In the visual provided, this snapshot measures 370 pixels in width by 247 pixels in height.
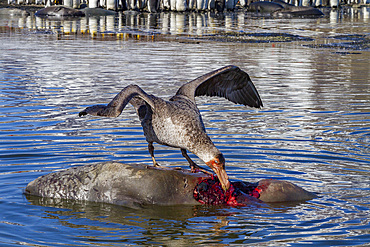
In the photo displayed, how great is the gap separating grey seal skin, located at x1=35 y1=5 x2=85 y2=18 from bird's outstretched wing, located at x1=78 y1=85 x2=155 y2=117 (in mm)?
34935

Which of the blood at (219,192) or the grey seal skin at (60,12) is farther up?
the grey seal skin at (60,12)

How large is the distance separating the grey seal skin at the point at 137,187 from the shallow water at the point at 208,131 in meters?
0.17

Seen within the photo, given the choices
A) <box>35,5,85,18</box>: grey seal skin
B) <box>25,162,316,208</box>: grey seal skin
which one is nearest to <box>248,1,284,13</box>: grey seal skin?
<box>35,5,85,18</box>: grey seal skin

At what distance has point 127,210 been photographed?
743 cm

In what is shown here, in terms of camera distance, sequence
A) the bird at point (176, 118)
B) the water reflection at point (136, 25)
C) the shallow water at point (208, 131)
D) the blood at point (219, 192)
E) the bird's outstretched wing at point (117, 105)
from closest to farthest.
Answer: the shallow water at point (208, 131) → the bird at point (176, 118) → the bird's outstretched wing at point (117, 105) → the blood at point (219, 192) → the water reflection at point (136, 25)

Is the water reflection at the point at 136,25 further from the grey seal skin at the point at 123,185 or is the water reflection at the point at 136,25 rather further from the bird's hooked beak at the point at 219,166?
the bird's hooked beak at the point at 219,166

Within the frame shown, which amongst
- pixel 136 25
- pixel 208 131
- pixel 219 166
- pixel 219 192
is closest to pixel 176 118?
pixel 219 166

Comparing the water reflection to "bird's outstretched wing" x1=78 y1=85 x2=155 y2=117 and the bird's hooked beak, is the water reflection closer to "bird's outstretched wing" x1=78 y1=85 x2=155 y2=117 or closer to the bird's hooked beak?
"bird's outstretched wing" x1=78 y1=85 x2=155 y2=117

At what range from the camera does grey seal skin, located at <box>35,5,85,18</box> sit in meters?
41.2

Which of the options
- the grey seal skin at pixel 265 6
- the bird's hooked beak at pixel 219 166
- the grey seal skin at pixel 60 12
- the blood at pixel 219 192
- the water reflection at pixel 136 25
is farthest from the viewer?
the grey seal skin at pixel 265 6

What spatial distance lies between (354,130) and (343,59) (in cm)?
1018

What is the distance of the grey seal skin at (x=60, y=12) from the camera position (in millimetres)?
41225

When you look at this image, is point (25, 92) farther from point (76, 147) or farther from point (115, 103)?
point (115, 103)

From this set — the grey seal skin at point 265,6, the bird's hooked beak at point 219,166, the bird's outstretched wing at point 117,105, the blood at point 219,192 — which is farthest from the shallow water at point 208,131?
the grey seal skin at point 265,6
